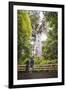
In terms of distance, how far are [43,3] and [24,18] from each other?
0.23 meters

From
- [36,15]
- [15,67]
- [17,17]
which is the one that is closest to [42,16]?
[36,15]

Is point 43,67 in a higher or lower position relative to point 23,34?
lower

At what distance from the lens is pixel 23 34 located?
88.6 inches

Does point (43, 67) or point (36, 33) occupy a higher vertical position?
point (36, 33)

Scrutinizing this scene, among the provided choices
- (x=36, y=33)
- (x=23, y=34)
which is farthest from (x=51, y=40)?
(x=23, y=34)

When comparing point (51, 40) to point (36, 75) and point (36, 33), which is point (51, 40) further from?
point (36, 75)

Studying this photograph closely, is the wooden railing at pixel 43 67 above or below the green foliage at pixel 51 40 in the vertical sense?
below

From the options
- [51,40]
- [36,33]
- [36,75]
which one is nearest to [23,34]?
[36,33]

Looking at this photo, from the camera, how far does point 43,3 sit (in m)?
2.30

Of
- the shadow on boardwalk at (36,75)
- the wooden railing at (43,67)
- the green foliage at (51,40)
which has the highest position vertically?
the green foliage at (51,40)

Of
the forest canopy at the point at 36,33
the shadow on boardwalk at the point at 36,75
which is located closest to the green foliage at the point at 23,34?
the forest canopy at the point at 36,33

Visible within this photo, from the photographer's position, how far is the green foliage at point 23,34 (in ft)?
7.34

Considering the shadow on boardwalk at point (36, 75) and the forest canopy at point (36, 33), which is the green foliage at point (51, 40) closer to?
the forest canopy at point (36, 33)

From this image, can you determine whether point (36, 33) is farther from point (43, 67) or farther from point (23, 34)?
point (43, 67)
